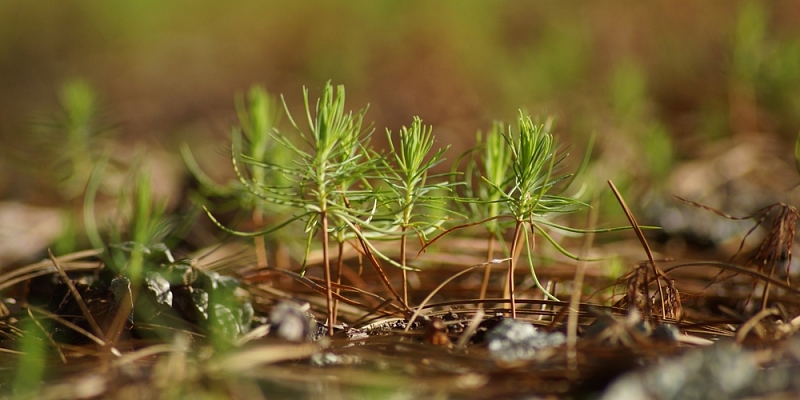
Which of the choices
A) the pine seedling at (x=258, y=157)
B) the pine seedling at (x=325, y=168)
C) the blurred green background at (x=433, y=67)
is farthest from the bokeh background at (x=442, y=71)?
the pine seedling at (x=325, y=168)

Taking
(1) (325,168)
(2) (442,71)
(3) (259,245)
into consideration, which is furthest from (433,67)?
(1) (325,168)

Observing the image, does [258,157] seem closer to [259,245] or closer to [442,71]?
[259,245]

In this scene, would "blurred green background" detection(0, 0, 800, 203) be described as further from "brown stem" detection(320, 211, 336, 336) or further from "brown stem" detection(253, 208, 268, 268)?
"brown stem" detection(320, 211, 336, 336)

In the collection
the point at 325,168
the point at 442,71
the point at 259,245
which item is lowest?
the point at 259,245

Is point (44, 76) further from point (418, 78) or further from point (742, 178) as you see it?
point (742, 178)

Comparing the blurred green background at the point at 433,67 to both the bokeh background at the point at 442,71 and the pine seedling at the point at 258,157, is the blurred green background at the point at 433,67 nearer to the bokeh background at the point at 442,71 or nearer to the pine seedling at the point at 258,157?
the bokeh background at the point at 442,71

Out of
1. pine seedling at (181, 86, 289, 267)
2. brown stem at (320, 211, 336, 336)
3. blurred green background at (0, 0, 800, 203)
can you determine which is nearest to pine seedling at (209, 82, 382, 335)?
brown stem at (320, 211, 336, 336)
